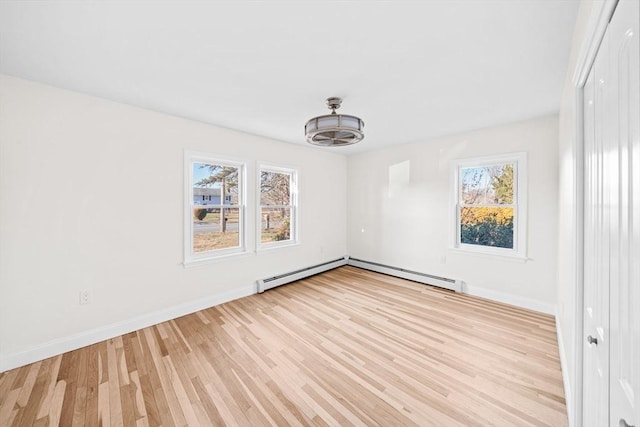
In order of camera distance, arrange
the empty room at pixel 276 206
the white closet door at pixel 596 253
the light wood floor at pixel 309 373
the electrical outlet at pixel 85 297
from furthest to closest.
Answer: the electrical outlet at pixel 85 297 < the light wood floor at pixel 309 373 < the empty room at pixel 276 206 < the white closet door at pixel 596 253

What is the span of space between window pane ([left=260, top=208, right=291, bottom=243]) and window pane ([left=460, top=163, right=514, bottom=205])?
296 cm

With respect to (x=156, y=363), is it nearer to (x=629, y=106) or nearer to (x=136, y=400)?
(x=136, y=400)

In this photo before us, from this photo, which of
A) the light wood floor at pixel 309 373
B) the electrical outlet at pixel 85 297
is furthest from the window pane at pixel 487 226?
the electrical outlet at pixel 85 297

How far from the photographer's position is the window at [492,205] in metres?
3.39

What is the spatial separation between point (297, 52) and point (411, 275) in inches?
153

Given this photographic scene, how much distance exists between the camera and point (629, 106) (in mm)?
741

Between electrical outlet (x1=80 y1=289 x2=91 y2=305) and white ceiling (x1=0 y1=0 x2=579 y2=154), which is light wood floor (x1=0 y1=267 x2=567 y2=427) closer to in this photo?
electrical outlet (x1=80 y1=289 x2=91 y2=305)

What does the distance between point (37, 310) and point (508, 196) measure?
18.1 ft

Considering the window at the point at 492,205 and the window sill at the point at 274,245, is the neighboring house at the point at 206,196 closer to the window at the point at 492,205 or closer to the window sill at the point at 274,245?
the window sill at the point at 274,245

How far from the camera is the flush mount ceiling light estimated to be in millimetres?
2242

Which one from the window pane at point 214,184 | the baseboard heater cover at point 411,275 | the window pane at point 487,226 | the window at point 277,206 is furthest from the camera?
the window at point 277,206

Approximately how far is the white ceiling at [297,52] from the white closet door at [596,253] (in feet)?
2.33

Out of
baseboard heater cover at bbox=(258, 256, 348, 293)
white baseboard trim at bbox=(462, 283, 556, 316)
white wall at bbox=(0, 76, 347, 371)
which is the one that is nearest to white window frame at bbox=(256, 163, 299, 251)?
baseboard heater cover at bbox=(258, 256, 348, 293)

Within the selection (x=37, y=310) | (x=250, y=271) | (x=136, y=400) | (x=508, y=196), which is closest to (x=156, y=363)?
(x=136, y=400)
